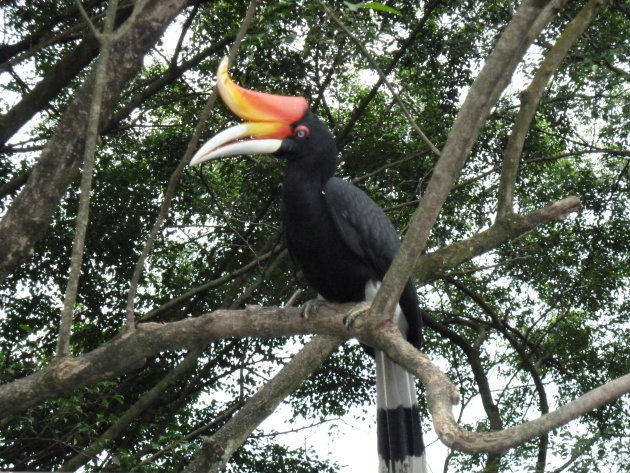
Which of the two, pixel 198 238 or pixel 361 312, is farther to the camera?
pixel 198 238

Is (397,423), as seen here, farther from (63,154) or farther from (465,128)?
(63,154)

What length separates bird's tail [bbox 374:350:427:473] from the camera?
11.6 ft

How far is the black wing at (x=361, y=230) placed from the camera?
12.3ft

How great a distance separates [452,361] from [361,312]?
462 centimetres

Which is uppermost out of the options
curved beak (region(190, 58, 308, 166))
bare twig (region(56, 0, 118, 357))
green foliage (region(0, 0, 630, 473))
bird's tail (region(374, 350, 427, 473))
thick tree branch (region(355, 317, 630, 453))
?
green foliage (region(0, 0, 630, 473))

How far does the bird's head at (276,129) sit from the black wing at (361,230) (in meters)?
0.17

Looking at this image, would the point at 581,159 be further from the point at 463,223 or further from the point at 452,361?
the point at 452,361

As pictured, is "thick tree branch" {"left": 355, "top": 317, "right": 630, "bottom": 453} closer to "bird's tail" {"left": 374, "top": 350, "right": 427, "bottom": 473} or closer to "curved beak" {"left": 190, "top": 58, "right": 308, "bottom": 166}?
"bird's tail" {"left": 374, "top": 350, "right": 427, "bottom": 473}

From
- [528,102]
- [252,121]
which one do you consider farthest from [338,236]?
[528,102]

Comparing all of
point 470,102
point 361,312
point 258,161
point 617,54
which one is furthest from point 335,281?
point 617,54

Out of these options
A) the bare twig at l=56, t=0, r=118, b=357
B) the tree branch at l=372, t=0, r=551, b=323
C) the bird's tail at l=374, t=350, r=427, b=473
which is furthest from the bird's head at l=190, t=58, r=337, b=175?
the tree branch at l=372, t=0, r=551, b=323

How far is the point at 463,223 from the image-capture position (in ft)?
22.5

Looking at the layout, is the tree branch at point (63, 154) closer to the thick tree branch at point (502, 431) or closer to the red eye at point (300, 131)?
the red eye at point (300, 131)

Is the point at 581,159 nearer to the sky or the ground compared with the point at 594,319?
nearer to the sky
